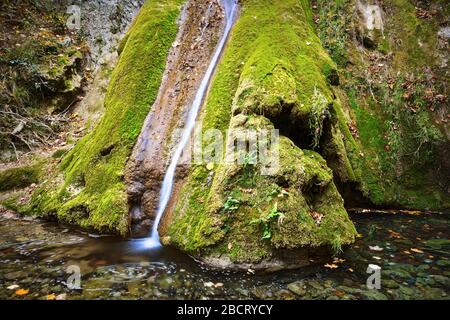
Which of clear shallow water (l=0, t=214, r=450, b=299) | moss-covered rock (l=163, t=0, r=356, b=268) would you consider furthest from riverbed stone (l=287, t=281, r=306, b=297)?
moss-covered rock (l=163, t=0, r=356, b=268)

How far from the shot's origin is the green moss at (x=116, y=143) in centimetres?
548

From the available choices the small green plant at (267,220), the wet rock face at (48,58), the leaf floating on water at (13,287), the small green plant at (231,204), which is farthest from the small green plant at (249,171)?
the wet rock face at (48,58)

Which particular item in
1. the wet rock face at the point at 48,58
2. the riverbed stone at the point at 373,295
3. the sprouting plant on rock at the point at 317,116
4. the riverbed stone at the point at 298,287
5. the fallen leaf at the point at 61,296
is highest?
the wet rock face at the point at 48,58

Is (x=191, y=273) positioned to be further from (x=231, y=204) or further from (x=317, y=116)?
(x=317, y=116)

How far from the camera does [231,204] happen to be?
14.5ft

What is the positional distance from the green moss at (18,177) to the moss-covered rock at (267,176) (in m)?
4.68

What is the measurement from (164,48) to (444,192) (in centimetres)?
688

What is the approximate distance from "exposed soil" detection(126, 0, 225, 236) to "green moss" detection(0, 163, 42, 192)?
3.61m

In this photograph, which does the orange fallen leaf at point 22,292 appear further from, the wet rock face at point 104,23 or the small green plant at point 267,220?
the wet rock face at point 104,23

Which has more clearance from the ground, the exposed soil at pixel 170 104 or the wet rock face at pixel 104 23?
the wet rock face at pixel 104 23

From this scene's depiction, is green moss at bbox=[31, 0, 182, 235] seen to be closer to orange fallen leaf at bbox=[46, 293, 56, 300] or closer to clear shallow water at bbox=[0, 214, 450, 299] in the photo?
clear shallow water at bbox=[0, 214, 450, 299]

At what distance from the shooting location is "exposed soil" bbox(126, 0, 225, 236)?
5.46 metres

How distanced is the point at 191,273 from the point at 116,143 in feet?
10.0
